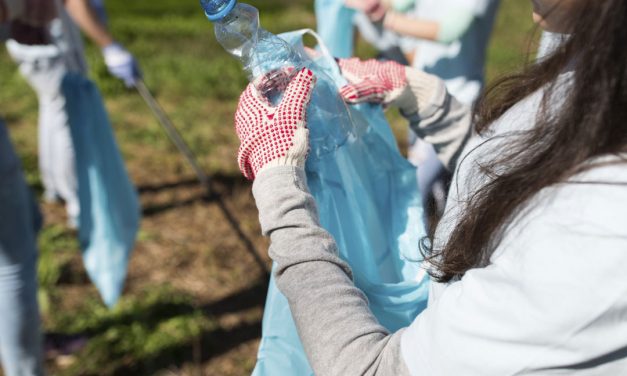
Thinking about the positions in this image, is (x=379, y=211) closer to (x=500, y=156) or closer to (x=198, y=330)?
(x=500, y=156)

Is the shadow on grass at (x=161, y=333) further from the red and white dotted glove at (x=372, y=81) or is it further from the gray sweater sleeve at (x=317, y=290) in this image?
the gray sweater sleeve at (x=317, y=290)

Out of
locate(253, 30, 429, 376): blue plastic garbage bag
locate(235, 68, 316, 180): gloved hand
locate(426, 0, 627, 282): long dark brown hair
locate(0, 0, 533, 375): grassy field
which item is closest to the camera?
locate(426, 0, 627, 282): long dark brown hair

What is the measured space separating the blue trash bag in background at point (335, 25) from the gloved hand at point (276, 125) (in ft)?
4.01

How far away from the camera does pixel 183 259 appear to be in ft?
9.34

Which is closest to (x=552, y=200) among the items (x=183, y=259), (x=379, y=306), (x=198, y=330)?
(x=379, y=306)

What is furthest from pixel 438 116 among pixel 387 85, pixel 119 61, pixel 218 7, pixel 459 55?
pixel 119 61

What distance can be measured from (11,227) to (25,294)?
184 mm

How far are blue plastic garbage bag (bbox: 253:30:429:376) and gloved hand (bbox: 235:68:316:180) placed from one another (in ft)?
0.30

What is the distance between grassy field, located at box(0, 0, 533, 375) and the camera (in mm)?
2342

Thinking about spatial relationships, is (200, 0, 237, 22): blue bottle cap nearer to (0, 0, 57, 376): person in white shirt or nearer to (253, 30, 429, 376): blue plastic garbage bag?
(253, 30, 429, 376): blue plastic garbage bag

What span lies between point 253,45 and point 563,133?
1.84ft

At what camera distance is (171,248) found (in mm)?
2922

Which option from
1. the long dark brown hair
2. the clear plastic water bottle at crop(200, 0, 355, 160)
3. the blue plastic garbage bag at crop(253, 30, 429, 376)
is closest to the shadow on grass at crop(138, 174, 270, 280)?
the blue plastic garbage bag at crop(253, 30, 429, 376)

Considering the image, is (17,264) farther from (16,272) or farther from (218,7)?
(218,7)
